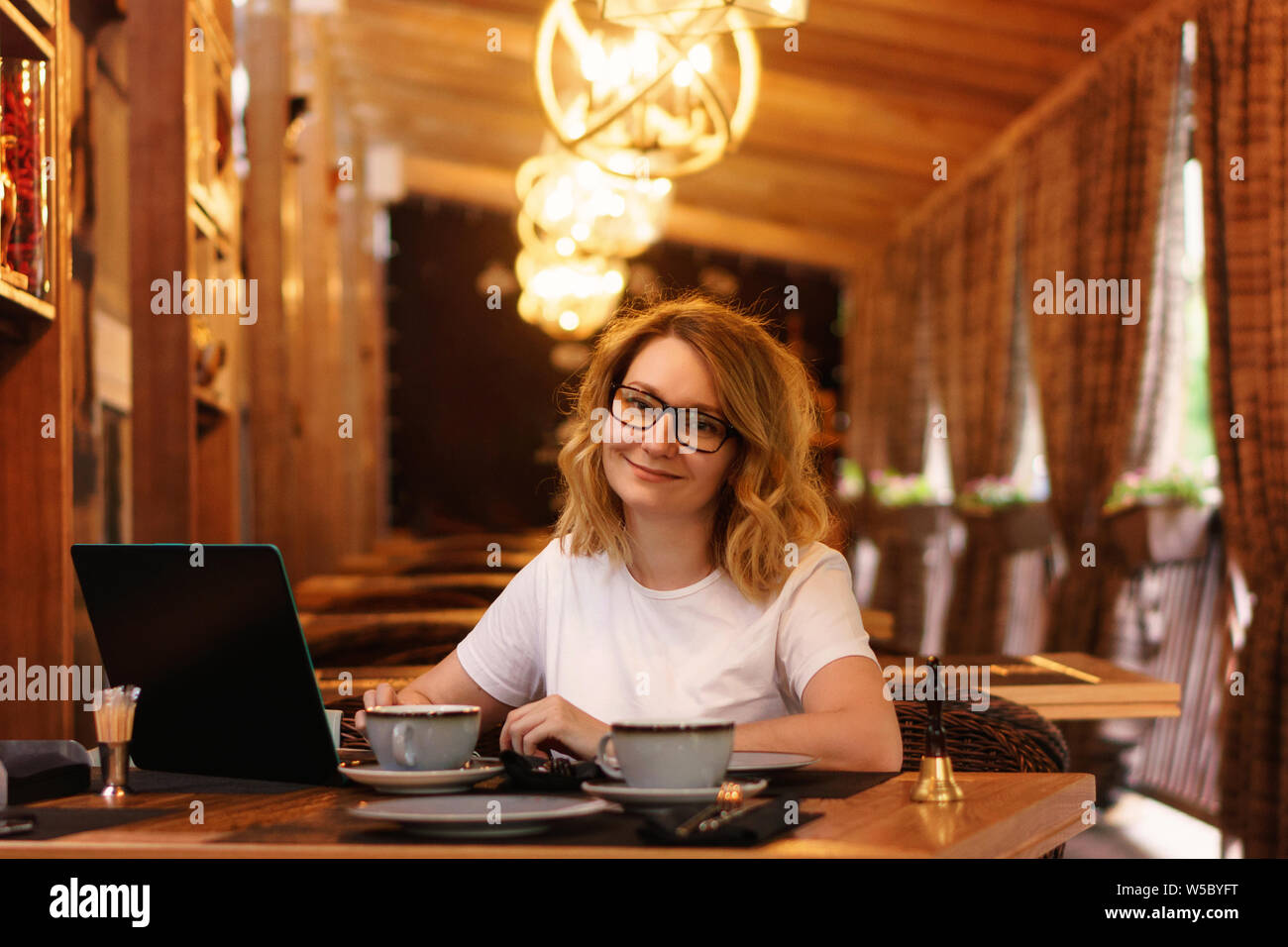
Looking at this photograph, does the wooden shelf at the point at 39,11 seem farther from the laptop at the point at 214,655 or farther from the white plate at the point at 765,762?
the white plate at the point at 765,762

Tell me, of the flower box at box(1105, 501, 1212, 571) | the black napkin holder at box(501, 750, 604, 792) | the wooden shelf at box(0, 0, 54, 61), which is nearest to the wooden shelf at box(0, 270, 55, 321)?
the wooden shelf at box(0, 0, 54, 61)

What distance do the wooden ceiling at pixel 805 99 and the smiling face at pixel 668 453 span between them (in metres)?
3.75

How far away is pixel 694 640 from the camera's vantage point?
1.86 m

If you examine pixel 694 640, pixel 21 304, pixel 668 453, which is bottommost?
pixel 694 640

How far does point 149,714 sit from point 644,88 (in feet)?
9.22

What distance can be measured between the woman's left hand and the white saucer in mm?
205

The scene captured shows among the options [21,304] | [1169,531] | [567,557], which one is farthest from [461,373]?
[567,557]

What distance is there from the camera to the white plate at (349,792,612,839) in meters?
1.15

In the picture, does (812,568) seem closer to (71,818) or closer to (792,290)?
(71,818)

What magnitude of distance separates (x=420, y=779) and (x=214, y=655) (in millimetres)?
265

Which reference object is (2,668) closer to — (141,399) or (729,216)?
(141,399)

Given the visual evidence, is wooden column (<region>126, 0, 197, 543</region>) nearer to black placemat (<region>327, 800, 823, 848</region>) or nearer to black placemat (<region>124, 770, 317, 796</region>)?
black placemat (<region>124, 770, 317, 796</region>)

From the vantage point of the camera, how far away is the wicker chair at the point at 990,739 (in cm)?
206
